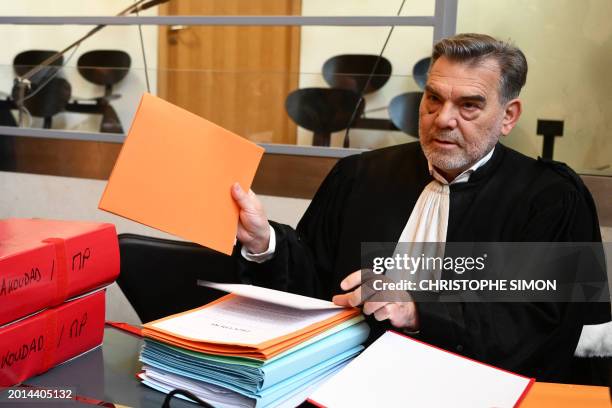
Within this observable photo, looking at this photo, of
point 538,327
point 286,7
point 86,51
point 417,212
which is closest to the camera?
point 538,327

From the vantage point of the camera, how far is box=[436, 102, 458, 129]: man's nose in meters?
1.80

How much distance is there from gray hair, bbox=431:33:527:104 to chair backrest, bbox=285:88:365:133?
5.46ft

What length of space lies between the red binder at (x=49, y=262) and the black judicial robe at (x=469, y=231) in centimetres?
50

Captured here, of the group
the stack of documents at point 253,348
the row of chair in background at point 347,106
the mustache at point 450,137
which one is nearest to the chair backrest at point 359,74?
the row of chair in background at point 347,106

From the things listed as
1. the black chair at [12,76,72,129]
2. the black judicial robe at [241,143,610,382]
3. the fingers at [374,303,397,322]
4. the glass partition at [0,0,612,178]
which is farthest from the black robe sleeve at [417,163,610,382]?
the black chair at [12,76,72,129]

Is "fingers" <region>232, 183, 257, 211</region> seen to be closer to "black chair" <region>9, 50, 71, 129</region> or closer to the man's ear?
the man's ear

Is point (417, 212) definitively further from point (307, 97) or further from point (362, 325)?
point (307, 97)

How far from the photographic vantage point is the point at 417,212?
197cm

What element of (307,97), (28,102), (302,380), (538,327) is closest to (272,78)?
(307,97)

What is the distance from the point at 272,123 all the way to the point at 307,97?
0.76 feet

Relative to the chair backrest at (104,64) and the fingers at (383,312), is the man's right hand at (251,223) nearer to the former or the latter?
the fingers at (383,312)

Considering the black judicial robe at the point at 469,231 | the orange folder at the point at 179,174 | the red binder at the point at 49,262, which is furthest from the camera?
the black judicial robe at the point at 469,231

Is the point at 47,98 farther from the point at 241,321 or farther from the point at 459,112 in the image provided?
the point at 241,321

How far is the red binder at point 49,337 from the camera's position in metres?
1.17
